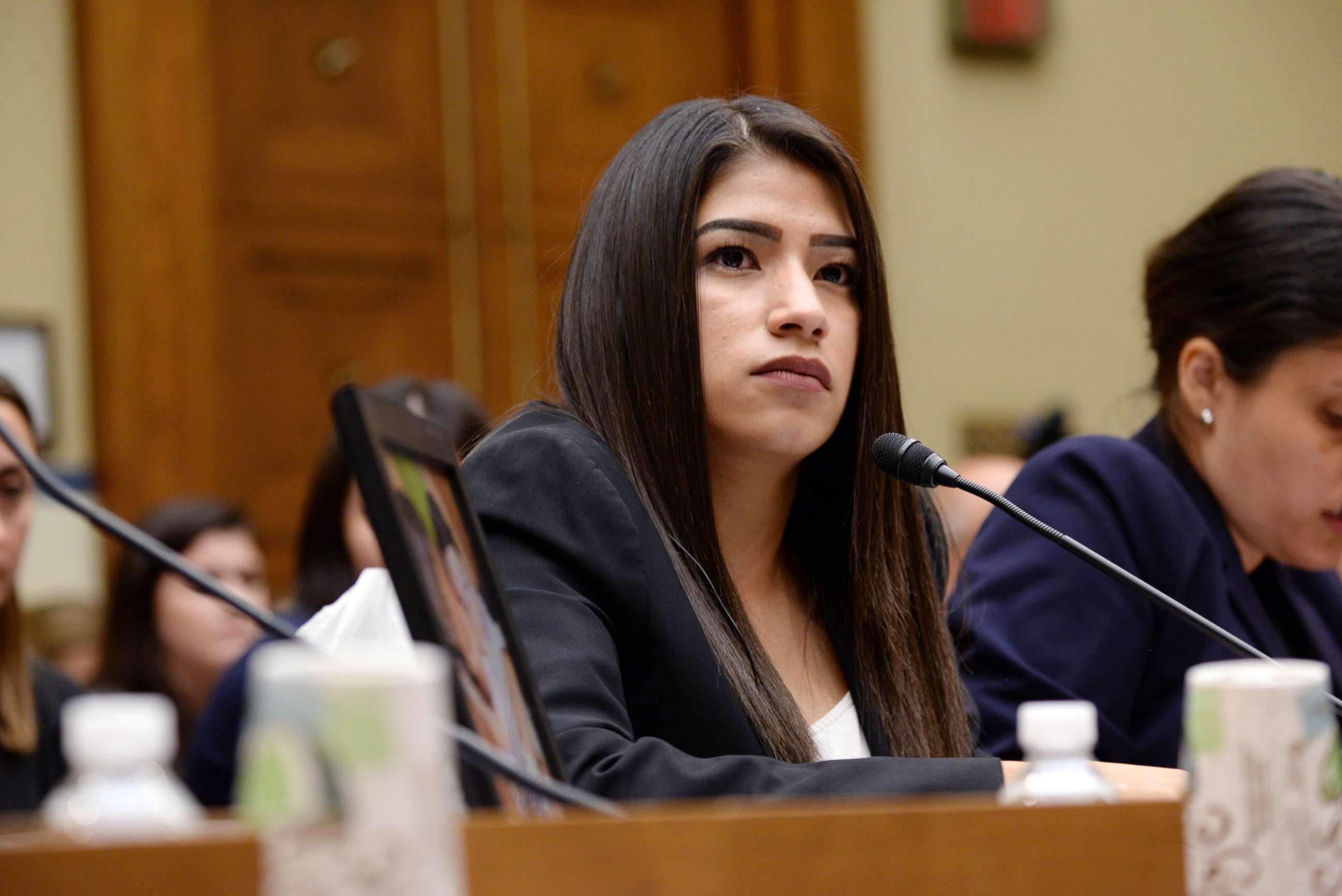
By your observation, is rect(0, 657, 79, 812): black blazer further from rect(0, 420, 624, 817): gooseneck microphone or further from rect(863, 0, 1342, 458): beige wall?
rect(863, 0, 1342, 458): beige wall

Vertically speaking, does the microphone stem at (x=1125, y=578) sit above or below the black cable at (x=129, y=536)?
below

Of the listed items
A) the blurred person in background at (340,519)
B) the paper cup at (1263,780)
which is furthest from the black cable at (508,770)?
the blurred person in background at (340,519)

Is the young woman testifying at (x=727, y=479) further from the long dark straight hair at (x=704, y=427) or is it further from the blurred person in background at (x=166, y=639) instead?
the blurred person in background at (x=166, y=639)

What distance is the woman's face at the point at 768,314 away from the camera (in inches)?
60.9

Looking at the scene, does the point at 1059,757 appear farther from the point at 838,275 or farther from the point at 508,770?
the point at 838,275

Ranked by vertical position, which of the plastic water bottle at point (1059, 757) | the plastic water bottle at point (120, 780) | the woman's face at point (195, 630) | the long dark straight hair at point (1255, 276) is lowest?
the woman's face at point (195, 630)

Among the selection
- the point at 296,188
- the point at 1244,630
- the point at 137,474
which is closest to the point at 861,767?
the point at 1244,630

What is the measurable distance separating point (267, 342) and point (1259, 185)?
8.96 ft

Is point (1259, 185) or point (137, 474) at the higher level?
point (1259, 185)

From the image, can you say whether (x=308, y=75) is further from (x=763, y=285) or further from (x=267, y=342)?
(x=763, y=285)

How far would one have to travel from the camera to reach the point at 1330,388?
192 cm

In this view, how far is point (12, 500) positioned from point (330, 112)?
2258mm

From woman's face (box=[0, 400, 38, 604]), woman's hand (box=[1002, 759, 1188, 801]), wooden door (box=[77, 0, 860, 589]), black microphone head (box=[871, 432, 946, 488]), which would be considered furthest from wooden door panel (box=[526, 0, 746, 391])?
woman's hand (box=[1002, 759, 1188, 801])

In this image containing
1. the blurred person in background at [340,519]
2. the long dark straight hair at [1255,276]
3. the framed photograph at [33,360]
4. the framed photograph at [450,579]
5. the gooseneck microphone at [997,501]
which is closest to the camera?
the framed photograph at [450,579]
